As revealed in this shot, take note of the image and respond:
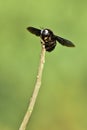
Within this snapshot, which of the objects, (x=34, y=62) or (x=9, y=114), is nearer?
(x=9, y=114)

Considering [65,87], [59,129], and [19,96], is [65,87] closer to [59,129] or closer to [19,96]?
[19,96]

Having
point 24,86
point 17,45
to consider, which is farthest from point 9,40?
point 24,86

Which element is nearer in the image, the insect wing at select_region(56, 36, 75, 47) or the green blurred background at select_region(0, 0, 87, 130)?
the insect wing at select_region(56, 36, 75, 47)

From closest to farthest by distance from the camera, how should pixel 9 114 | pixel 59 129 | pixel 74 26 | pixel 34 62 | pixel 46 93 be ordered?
pixel 59 129 → pixel 9 114 → pixel 46 93 → pixel 34 62 → pixel 74 26

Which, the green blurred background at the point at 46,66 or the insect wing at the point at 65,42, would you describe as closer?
the insect wing at the point at 65,42

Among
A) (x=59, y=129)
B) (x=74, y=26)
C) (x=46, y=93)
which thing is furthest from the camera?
(x=74, y=26)

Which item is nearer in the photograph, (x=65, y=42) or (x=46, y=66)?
(x=65, y=42)

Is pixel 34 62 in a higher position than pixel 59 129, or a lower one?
higher

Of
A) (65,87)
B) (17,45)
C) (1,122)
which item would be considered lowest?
(1,122)
